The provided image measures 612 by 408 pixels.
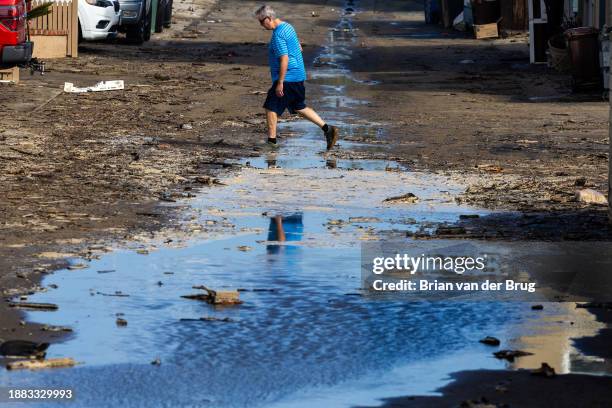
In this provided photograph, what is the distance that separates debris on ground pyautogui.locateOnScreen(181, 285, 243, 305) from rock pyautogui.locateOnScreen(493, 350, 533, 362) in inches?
72.9

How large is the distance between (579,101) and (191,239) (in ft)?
44.2

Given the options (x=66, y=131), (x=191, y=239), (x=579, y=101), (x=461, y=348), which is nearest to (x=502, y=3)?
(x=579, y=101)

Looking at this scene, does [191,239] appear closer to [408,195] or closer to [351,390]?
[408,195]

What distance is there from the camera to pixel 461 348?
7562mm

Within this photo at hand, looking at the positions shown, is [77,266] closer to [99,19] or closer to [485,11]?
[99,19]

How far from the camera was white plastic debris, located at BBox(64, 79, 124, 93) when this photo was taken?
75.8 feet

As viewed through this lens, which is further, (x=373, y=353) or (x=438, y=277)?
(x=438, y=277)

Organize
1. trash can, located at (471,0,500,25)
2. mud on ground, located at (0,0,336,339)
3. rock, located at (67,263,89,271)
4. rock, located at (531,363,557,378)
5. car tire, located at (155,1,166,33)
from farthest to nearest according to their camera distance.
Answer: trash can, located at (471,0,500,25) → car tire, located at (155,1,166,33) → mud on ground, located at (0,0,336,339) → rock, located at (67,263,89,271) → rock, located at (531,363,557,378)

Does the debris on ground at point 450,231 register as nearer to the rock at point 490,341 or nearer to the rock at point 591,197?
the rock at point 591,197

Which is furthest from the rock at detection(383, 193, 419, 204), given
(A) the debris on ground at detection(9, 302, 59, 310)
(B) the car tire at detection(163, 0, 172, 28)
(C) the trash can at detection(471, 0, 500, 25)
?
(B) the car tire at detection(163, 0, 172, 28)

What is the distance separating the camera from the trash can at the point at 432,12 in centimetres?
4731

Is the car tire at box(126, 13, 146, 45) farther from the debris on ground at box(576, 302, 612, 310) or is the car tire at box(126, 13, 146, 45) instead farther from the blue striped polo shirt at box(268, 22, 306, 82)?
the debris on ground at box(576, 302, 612, 310)

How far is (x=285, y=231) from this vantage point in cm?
1126

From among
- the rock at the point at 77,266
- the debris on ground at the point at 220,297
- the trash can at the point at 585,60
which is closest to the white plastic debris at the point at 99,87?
the trash can at the point at 585,60
